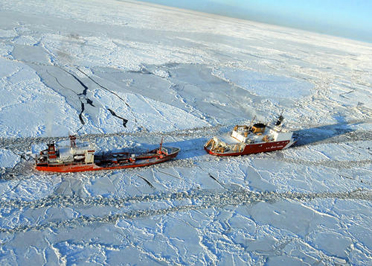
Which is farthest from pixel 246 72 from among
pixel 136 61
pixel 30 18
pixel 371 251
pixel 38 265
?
pixel 30 18

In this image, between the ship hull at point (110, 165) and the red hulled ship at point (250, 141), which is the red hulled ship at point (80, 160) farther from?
the red hulled ship at point (250, 141)

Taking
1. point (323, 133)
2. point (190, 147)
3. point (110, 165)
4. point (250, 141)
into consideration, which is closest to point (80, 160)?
point (110, 165)

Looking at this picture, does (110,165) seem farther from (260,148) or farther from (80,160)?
(260,148)

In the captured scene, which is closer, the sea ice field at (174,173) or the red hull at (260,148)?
the sea ice field at (174,173)

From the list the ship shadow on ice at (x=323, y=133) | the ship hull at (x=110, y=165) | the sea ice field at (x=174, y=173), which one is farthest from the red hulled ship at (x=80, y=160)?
the ship shadow on ice at (x=323, y=133)

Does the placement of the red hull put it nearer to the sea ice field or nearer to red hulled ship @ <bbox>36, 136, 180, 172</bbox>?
the sea ice field

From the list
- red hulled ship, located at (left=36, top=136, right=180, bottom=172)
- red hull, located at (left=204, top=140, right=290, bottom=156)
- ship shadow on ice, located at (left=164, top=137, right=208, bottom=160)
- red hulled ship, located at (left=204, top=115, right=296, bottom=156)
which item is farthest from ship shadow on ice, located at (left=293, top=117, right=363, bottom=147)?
red hulled ship, located at (left=36, top=136, right=180, bottom=172)
